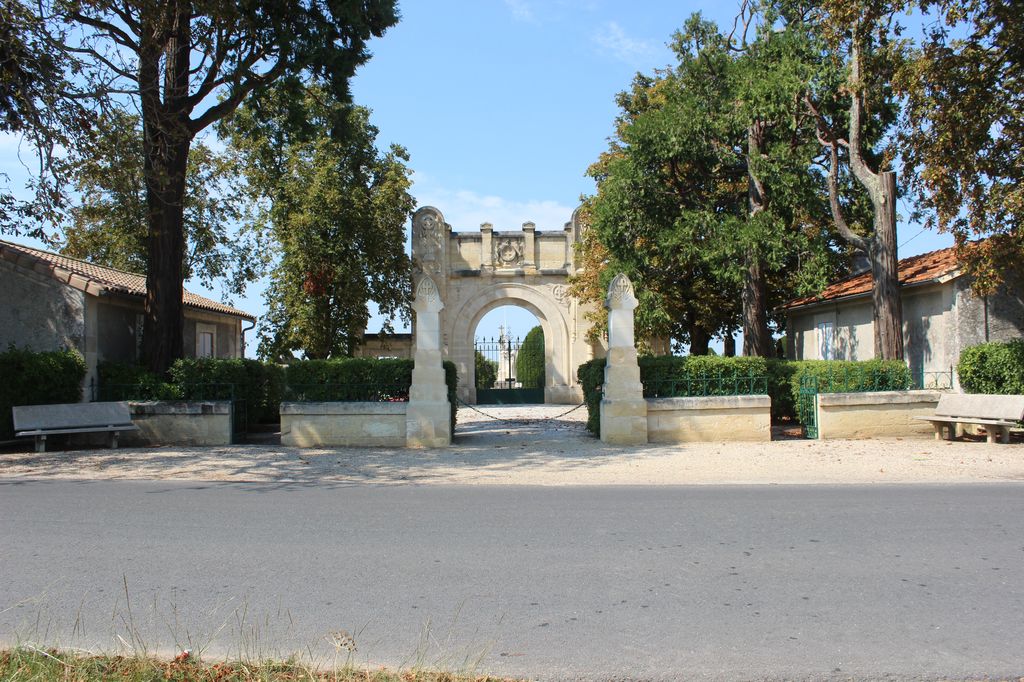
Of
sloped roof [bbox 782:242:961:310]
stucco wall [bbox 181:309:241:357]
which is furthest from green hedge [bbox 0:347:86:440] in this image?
sloped roof [bbox 782:242:961:310]

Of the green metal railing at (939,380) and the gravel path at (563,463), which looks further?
the green metal railing at (939,380)

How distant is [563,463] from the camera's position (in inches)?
464

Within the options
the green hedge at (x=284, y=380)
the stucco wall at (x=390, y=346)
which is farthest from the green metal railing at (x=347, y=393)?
the stucco wall at (x=390, y=346)

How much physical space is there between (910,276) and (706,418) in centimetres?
713

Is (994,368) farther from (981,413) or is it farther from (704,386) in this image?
(704,386)

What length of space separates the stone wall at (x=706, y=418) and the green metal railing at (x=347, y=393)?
4.83 m

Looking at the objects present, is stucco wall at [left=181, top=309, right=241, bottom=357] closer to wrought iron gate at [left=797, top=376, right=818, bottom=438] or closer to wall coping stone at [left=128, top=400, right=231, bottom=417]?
wall coping stone at [left=128, top=400, right=231, bottom=417]

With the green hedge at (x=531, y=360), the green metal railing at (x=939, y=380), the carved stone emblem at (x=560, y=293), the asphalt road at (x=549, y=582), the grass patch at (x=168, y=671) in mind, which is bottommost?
the asphalt road at (x=549, y=582)

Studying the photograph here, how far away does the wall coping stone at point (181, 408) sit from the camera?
14.2 meters

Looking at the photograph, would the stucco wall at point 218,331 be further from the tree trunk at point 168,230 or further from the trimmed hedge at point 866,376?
the trimmed hedge at point 866,376

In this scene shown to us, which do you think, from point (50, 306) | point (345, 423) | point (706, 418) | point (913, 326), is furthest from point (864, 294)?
point (50, 306)

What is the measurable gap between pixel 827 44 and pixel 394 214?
13.1m

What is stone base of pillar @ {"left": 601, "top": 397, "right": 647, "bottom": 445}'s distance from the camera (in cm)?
1374

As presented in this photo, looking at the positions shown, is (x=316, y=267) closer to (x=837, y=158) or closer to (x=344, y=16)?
(x=344, y=16)
